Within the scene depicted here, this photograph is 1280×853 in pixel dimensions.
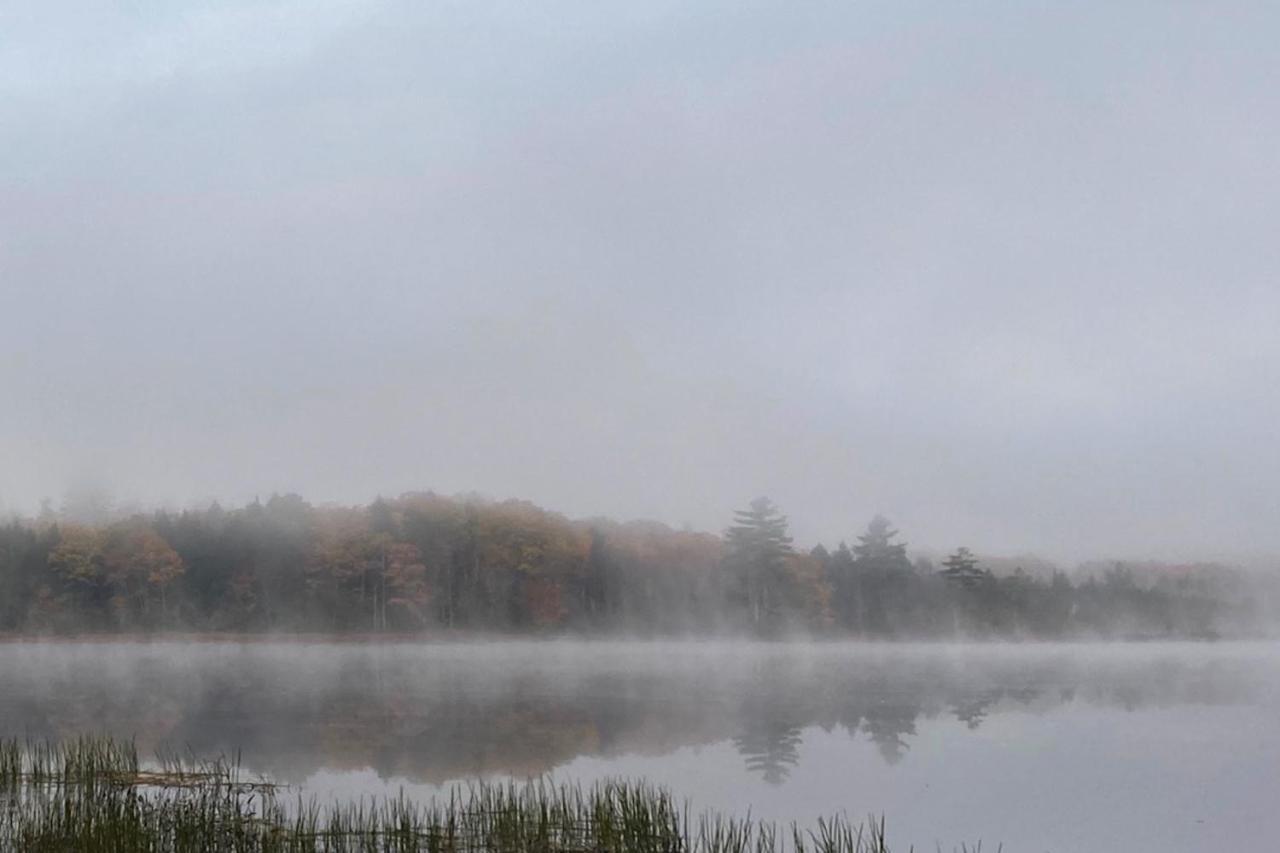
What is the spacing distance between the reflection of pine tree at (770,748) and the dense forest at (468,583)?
159 feet

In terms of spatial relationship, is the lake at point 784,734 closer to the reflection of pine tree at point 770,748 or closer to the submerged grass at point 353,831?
the reflection of pine tree at point 770,748

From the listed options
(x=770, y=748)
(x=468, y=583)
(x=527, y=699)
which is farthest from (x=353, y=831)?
(x=468, y=583)

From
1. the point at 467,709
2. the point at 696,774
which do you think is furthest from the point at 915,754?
the point at 467,709

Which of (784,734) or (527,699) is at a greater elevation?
(527,699)

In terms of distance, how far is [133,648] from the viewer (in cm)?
6831

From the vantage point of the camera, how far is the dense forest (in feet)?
239

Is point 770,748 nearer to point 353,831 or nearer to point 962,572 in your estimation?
point 353,831

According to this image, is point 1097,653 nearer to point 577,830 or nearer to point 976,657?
point 976,657

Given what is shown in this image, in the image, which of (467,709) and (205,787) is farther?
(467,709)

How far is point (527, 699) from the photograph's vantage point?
3147cm

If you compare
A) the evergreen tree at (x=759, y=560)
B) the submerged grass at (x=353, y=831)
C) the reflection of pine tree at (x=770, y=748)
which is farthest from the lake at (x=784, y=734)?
the evergreen tree at (x=759, y=560)

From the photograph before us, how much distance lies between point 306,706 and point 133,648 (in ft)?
147

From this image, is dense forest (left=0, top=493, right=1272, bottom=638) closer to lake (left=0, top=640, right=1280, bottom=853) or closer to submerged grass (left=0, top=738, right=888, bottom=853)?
lake (left=0, top=640, right=1280, bottom=853)

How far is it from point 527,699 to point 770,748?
1038 centimetres
